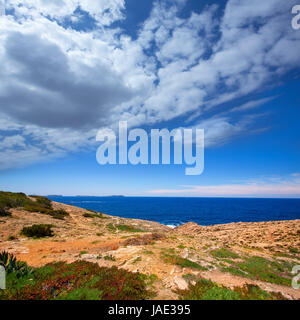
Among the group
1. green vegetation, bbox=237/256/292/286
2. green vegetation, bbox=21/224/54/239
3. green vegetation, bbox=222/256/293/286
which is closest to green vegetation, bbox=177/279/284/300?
green vegetation, bbox=222/256/293/286

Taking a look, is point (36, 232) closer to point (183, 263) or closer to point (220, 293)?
point (183, 263)

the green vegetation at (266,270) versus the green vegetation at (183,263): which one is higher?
the green vegetation at (183,263)

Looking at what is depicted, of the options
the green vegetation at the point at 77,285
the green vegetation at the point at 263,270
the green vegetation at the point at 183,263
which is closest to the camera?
the green vegetation at the point at 77,285

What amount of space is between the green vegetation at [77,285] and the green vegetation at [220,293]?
166 cm

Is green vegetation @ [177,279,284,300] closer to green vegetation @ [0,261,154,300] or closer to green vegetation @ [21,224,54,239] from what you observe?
green vegetation @ [0,261,154,300]

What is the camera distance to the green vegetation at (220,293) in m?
6.23

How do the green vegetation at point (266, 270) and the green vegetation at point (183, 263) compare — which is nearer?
the green vegetation at point (266, 270)

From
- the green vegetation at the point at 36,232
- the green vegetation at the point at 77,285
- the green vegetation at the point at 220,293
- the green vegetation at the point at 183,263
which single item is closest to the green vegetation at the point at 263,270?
the green vegetation at the point at 183,263

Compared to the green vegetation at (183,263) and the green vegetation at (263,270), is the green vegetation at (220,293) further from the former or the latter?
the green vegetation at (263,270)

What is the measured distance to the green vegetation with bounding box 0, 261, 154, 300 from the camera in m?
5.91

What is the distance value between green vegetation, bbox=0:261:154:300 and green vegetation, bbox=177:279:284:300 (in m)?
1.66
